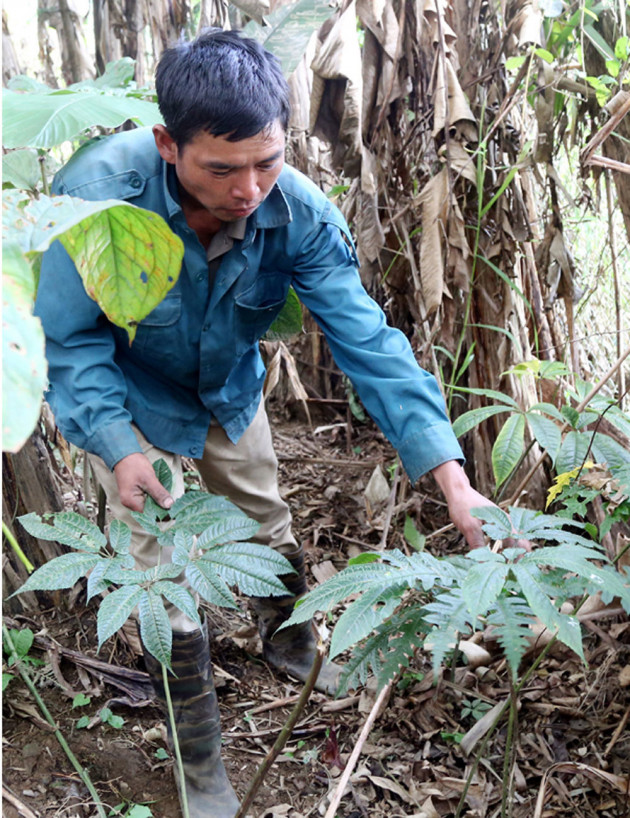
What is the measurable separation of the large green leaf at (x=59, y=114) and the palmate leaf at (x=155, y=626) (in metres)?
0.91

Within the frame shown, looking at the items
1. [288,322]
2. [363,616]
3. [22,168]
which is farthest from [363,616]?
[22,168]

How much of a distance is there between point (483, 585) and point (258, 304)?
1082 millimetres

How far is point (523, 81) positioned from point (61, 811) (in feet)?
7.09

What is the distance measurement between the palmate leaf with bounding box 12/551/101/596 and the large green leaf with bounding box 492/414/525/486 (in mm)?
869

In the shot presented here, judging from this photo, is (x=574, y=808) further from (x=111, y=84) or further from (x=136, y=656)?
(x=111, y=84)

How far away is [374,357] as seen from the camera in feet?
A: 5.44

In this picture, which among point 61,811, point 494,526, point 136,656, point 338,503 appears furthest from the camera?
point 338,503

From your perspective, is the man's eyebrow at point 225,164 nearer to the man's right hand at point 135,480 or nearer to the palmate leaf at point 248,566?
the man's right hand at point 135,480

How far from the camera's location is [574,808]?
1.49m

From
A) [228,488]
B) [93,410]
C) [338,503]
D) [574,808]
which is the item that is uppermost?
[93,410]

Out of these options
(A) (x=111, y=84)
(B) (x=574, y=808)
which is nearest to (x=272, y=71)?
(A) (x=111, y=84)

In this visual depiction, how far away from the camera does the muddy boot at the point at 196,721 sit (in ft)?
5.57

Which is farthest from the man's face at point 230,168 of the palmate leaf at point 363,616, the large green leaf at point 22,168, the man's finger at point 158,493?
the palmate leaf at point 363,616

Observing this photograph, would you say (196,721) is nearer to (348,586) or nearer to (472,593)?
(348,586)
